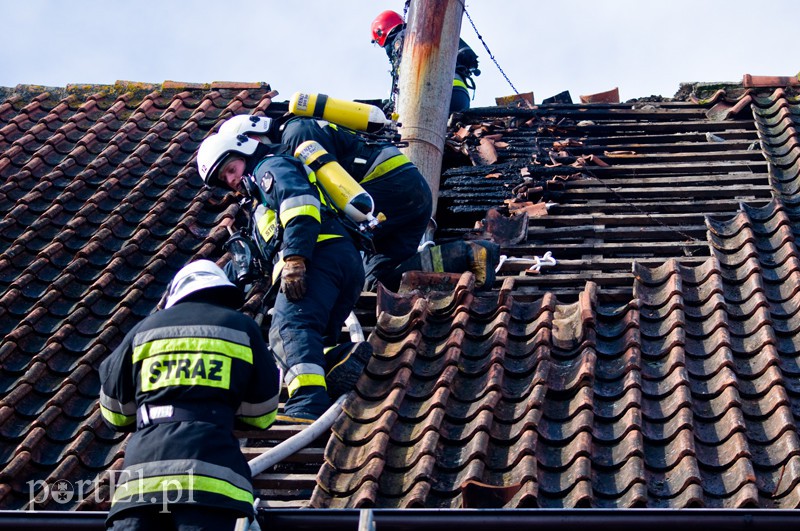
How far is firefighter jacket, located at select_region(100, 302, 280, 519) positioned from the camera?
549 cm

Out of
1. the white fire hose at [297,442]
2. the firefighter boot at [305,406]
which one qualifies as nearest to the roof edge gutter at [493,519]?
the white fire hose at [297,442]

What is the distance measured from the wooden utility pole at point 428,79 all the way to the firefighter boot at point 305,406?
10.6 ft

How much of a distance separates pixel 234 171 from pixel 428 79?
3141 millimetres

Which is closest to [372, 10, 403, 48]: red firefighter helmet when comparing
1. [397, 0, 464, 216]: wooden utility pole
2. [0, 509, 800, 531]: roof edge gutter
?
[397, 0, 464, 216]: wooden utility pole

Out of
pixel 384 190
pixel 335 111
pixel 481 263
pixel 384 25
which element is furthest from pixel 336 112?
pixel 384 25

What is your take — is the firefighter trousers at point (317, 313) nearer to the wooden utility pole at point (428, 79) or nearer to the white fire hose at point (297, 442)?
the white fire hose at point (297, 442)

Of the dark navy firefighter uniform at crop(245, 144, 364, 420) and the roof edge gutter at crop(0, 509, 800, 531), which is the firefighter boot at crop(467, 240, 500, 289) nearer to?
the dark navy firefighter uniform at crop(245, 144, 364, 420)

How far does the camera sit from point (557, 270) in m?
8.75

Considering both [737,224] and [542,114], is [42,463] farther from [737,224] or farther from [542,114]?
[542,114]

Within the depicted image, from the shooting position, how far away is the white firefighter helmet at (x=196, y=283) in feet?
20.3

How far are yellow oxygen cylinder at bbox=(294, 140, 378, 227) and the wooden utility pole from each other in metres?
1.97

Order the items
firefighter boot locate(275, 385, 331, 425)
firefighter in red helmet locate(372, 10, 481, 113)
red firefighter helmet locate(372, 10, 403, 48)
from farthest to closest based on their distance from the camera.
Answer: red firefighter helmet locate(372, 10, 403, 48) < firefighter in red helmet locate(372, 10, 481, 113) < firefighter boot locate(275, 385, 331, 425)

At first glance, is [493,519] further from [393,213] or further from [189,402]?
[393,213]

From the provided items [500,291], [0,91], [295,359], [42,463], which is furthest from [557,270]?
[0,91]
